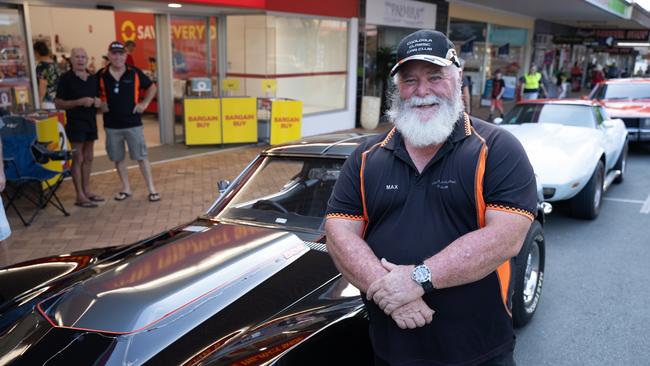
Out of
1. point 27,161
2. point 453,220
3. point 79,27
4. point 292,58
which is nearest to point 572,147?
point 453,220

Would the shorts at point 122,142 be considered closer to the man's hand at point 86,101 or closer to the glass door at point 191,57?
the man's hand at point 86,101

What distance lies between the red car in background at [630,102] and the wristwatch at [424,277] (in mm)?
11335

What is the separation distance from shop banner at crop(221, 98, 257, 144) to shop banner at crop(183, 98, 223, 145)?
0.45 feet

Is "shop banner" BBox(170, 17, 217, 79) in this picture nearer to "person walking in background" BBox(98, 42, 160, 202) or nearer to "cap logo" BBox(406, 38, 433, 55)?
"person walking in background" BBox(98, 42, 160, 202)

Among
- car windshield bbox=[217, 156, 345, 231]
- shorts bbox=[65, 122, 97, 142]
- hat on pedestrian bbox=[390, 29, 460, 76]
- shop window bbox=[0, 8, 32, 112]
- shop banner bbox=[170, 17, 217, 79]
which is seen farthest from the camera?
shop banner bbox=[170, 17, 217, 79]

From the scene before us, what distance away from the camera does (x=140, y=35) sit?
1378 centimetres

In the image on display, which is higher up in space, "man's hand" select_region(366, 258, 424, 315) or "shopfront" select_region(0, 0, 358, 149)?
"shopfront" select_region(0, 0, 358, 149)

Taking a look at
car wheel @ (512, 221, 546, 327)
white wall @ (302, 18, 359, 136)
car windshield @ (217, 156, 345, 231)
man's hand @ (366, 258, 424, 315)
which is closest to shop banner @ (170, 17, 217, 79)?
white wall @ (302, 18, 359, 136)

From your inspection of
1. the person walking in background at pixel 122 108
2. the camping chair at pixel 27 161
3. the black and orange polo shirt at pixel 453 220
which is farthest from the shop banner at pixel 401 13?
the black and orange polo shirt at pixel 453 220

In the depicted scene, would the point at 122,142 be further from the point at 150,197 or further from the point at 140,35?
the point at 140,35

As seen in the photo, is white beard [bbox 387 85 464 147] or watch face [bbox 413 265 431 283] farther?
white beard [bbox 387 85 464 147]

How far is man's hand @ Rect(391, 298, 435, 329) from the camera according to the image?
1.87 meters

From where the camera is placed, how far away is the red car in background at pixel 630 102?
447 inches

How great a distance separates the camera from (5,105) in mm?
7688
